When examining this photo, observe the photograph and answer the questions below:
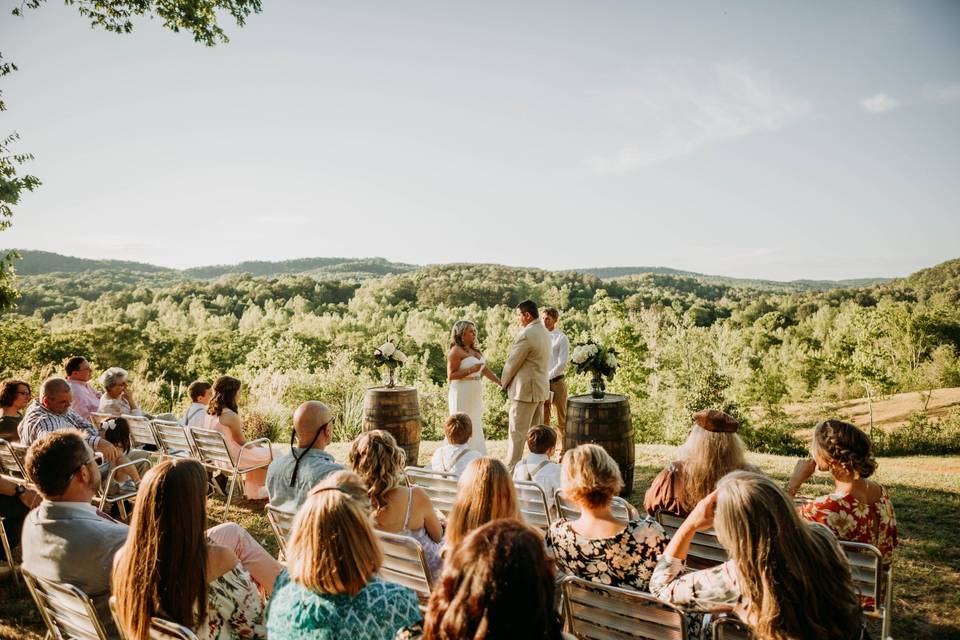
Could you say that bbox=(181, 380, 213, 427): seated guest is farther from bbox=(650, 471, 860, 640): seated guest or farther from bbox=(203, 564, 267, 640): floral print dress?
bbox=(650, 471, 860, 640): seated guest

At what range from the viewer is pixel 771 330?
49.0 metres

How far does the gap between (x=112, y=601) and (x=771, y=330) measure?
178 ft

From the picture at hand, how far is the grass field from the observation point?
11.8 feet

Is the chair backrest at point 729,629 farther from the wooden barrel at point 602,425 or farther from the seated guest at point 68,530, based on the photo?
the wooden barrel at point 602,425

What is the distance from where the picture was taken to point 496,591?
1.35m

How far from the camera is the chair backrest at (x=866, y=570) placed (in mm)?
2500

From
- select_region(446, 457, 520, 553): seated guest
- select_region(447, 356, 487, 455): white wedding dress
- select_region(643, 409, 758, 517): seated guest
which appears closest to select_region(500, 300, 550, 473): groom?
select_region(447, 356, 487, 455): white wedding dress

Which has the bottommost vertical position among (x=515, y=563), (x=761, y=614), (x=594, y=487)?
(x=761, y=614)

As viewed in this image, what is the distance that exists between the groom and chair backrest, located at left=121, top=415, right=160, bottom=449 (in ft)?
12.7

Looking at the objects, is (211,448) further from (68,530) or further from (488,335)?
(488,335)

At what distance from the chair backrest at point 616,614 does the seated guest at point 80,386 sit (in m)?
6.60

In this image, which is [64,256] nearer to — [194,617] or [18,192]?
[18,192]

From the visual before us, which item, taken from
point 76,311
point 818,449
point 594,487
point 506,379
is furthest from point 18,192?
point 76,311

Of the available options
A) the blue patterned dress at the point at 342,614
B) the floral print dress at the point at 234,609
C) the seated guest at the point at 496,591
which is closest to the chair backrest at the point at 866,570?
the seated guest at the point at 496,591
